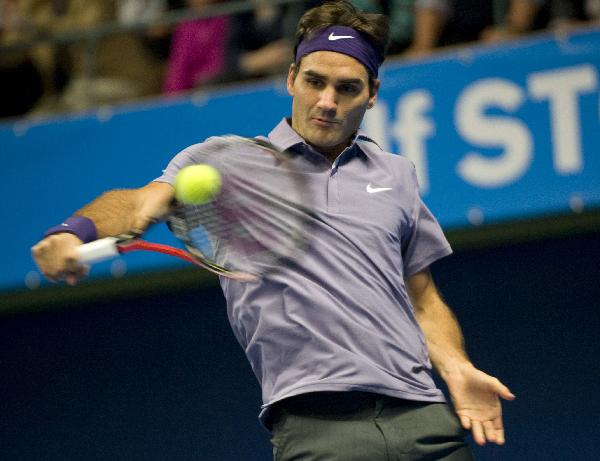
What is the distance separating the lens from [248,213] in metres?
2.91

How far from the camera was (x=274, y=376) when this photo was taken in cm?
279

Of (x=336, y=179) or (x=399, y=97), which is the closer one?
(x=336, y=179)

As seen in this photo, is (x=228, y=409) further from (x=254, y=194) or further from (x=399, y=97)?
(x=254, y=194)

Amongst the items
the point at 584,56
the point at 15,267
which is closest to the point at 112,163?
the point at 15,267

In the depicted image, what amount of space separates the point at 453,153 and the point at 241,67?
4.20 feet

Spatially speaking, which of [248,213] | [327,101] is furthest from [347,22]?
[248,213]

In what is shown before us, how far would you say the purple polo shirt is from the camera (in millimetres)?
2746

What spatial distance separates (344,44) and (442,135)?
8.00 ft

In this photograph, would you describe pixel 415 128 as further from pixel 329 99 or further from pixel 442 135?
pixel 329 99

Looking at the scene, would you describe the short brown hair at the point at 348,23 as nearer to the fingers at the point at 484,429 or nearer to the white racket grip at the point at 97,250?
the white racket grip at the point at 97,250

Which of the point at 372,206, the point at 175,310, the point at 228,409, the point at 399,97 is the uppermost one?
the point at 399,97

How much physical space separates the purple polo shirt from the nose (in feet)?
0.33

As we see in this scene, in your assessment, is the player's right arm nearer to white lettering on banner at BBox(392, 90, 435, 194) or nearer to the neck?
the neck

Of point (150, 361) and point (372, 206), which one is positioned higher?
point (372, 206)
